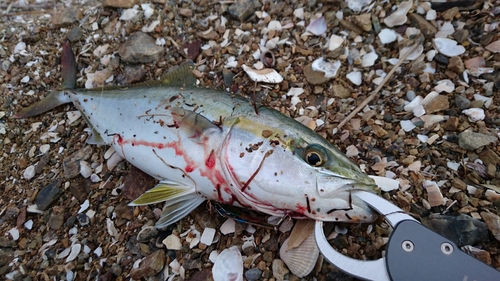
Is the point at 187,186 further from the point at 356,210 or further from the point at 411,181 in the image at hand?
the point at 411,181

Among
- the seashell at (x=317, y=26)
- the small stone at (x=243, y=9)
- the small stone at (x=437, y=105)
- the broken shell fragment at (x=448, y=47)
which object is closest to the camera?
the small stone at (x=437, y=105)

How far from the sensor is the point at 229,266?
1.91m

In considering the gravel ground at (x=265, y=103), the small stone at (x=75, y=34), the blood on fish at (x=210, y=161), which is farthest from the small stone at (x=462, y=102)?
the small stone at (x=75, y=34)

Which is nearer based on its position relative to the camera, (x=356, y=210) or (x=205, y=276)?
(x=356, y=210)

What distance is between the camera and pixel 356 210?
167 centimetres

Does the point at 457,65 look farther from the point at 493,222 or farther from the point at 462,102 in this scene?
the point at 493,222

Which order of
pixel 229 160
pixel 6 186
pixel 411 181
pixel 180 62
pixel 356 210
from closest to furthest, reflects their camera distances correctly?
pixel 356 210 < pixel 229 160 < pixel 411 181 < pixel 6 186 < pixel 180 62

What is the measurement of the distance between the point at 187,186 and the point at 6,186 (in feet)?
→ 5.30

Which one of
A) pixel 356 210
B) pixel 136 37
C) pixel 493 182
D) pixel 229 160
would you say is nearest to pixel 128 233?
pixel 229 160

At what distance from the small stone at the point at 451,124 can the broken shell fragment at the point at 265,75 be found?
115cm

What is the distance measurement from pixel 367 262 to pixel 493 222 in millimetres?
713

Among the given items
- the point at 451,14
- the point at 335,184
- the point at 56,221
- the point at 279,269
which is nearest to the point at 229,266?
the point at 279,269

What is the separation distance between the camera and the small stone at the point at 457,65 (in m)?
2.35

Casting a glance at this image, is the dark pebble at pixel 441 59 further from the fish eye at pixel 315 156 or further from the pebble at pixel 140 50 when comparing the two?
the pebble at pixel 140 50
